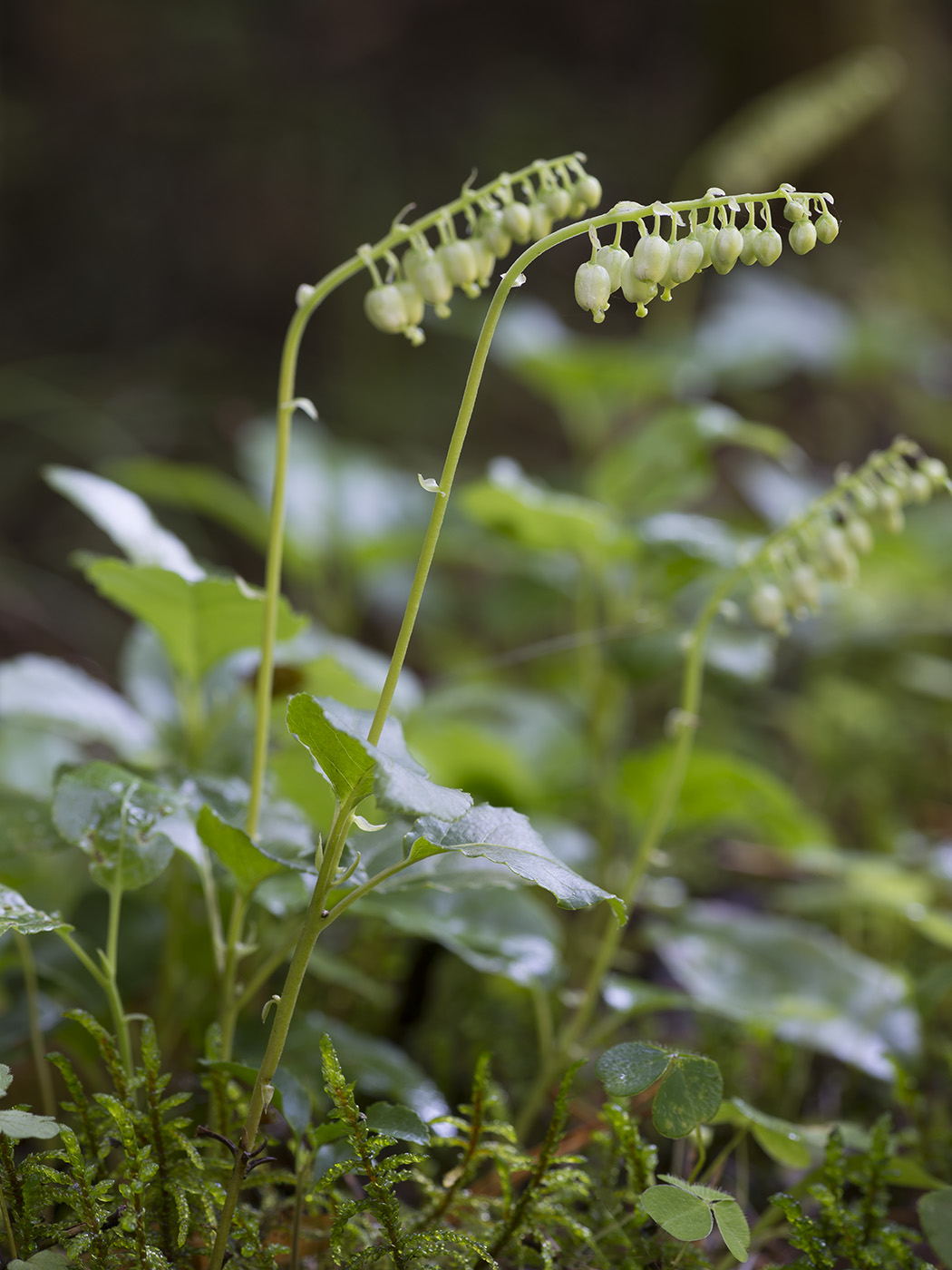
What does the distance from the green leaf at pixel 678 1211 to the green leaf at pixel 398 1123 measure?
5.9 inches

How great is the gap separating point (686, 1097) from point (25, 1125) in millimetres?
427

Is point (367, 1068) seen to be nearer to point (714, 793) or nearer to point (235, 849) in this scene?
point (235, 849)

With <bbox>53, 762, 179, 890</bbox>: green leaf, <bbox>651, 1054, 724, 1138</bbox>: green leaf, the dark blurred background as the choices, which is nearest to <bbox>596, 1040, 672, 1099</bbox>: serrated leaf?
<bbox>651, 1054, 724, 1138</bbox>: green leaf

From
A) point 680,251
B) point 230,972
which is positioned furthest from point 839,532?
point 230,972

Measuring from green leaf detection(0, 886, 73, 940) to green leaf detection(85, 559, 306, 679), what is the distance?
28 cm

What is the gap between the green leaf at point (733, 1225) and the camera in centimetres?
61

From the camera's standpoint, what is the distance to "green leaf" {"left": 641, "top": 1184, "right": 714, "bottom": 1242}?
60 centimetres

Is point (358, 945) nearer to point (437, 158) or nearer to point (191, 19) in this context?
point (437, 158)

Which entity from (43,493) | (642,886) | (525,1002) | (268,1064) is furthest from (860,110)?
(43,493)

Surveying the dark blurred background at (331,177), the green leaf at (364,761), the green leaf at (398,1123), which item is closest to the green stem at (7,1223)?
the green leaf at (398,1123)

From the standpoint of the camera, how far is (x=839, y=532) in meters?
0.79

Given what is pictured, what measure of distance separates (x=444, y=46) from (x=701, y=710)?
3.25 meters

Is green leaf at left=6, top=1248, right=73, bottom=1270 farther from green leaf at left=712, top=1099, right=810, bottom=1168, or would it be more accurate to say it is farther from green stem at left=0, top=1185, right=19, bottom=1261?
green leaf at left=712, top=1099, right=810, bottom=1168

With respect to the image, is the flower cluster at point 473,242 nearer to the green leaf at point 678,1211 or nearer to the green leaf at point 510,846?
the green leaf at point 510,846
